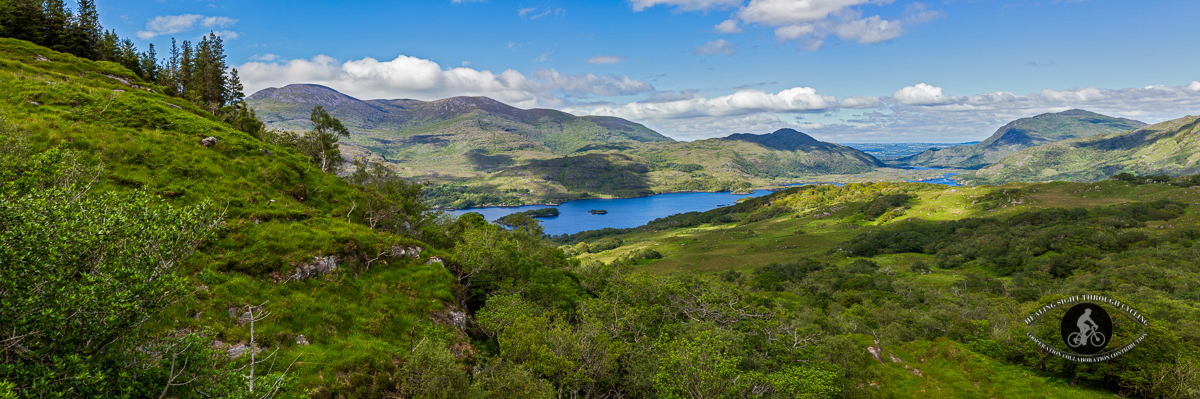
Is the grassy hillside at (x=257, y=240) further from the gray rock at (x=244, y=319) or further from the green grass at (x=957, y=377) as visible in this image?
the green grass at (x=957, y=377)

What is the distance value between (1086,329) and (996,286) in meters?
85.8

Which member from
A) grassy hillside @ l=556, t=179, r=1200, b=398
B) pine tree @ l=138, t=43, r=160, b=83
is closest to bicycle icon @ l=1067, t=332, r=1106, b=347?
grassy hillside @ l=556, t=179, r=1200, b=398

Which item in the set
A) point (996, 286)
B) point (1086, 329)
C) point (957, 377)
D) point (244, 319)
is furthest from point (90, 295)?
point (996, 286)

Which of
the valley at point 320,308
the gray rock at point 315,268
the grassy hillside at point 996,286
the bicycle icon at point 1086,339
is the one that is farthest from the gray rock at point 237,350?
the bicycle icon at point 1086,339

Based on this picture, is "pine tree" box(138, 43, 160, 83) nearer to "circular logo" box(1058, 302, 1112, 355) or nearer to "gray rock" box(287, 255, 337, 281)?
"gray rock" box(287, 255, 337, 281)

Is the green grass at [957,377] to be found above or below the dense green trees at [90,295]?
below

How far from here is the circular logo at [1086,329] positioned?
37094mm

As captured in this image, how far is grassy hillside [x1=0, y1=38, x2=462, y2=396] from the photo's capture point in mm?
19984

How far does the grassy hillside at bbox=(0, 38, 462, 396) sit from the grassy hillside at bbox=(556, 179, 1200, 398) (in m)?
44.2

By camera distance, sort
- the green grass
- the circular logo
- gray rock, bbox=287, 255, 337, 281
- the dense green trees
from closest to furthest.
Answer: the dense green trees → gray rock, bbox=287, 255, 337, 281 → the circular logo → the green grass

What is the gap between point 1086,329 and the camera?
38469 mm

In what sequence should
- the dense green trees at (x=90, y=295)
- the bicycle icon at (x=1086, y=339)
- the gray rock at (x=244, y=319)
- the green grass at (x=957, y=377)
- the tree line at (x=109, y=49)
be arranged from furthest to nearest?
1. the tree line at (x=109, y=49)
2. the green grass at (x=957, y=377)
3. the bicycle icon at (x=1086, y=339)
4. the gray rock at (x=244, y=319)
5. the dense green trees at (x=90, y=295)

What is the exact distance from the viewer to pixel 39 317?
961 cm

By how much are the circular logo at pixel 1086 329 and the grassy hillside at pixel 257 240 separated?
54.0 meters
